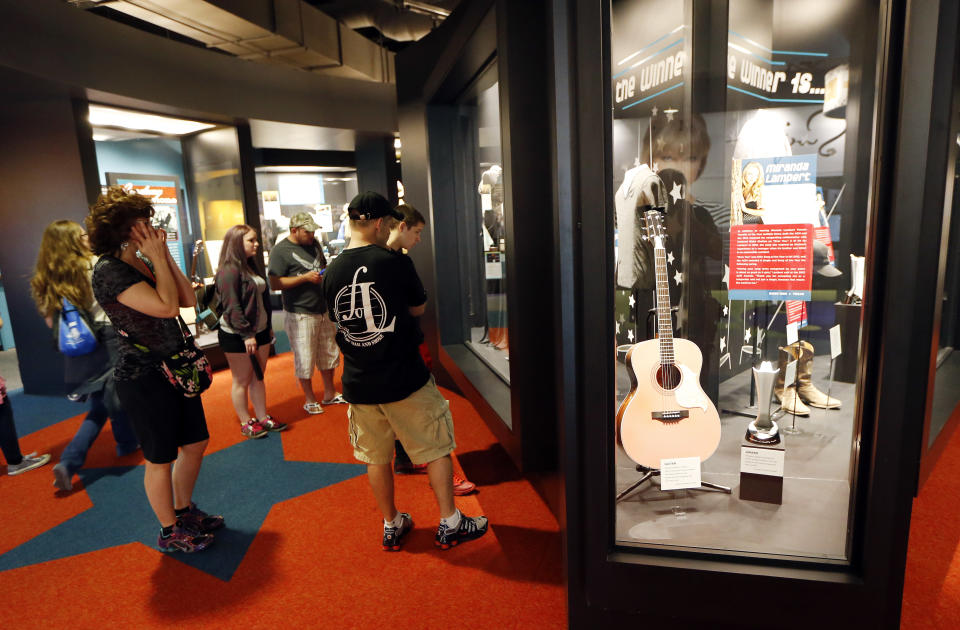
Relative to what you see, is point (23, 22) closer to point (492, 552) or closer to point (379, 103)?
point (379, 103)

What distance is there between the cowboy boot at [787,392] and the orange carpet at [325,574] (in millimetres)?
1121

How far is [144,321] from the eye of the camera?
2266 millimetres

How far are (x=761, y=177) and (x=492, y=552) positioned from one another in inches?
73.0

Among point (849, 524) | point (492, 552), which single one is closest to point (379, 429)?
point (492, 552)

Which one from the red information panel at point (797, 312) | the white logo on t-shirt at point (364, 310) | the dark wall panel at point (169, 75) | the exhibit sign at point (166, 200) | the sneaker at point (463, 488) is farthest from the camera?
the exhibit sign at point (166, 200)

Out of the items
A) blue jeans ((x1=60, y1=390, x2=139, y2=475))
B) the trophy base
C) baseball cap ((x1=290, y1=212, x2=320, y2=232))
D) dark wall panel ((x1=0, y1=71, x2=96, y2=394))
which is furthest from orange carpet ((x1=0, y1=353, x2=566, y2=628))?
dark wall panel ((x1=0, y1=71, x2=96, y2=394))

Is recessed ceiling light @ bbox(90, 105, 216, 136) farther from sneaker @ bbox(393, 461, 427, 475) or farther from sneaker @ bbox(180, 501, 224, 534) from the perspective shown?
sneaker @ bbox(393, 461, 427, 475)

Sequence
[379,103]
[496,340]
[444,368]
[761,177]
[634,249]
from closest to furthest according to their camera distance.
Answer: [761,177] < [634,249] < [496,340] < [444,368] < [379,103]

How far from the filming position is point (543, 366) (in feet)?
9.07

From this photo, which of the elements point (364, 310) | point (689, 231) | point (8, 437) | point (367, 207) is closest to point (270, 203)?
point (8, 437)

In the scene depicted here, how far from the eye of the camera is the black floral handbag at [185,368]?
2.31 metres

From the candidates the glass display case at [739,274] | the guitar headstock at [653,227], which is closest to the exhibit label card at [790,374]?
the glass display case at [739,274]

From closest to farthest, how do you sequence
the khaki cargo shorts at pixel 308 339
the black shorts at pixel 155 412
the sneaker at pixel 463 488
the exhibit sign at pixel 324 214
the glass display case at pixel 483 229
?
1. the black shorts at pixel 155 412
2. the sneaker at pixel 463 488
3. the glass display case at pixel 483 229
4. the khaki cargo shorts at pixel 308 339
5. the exhibit sign at pixel 324 214

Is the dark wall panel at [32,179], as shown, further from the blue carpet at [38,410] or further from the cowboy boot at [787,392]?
the cowboy boot at [787,392]
